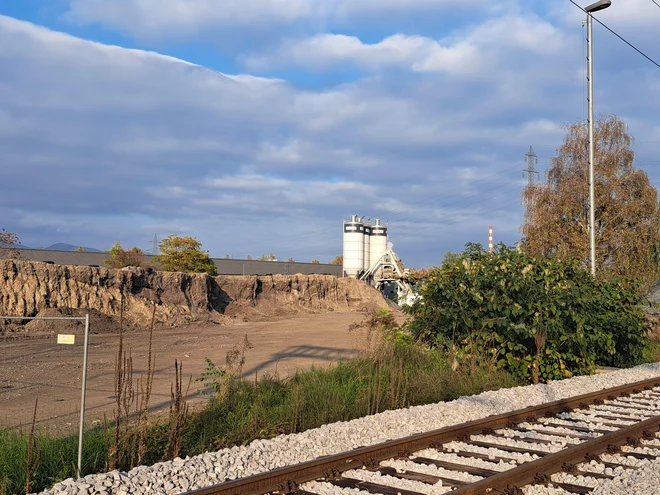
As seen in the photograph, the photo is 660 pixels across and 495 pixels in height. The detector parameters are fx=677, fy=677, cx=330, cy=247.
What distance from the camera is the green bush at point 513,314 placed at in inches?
564

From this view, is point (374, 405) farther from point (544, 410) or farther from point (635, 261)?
point (635, 261)

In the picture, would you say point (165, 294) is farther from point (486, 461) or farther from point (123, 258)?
point (486, 461)

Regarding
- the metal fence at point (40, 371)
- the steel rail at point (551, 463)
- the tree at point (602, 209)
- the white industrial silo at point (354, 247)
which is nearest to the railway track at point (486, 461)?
the steel rail at point (551, 463)

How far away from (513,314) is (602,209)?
19865 millimetres

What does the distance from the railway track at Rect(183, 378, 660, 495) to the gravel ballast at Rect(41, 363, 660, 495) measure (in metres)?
0.31

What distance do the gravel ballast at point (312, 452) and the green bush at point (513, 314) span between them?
2.01 metres

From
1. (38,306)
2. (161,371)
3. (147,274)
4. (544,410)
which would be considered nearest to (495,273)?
(544,410)

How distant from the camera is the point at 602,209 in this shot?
1245 inches

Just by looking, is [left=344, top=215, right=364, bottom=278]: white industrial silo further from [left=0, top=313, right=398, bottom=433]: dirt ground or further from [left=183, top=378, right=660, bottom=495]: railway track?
[left=183, top=378, right=660, bottom=495]: railway track

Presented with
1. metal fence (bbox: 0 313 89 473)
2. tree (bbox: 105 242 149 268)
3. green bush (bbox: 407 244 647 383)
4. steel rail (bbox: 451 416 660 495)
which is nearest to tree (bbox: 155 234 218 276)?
tree (bbox: 105 242 149 268)

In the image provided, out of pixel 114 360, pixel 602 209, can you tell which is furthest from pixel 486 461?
pixel 602 209

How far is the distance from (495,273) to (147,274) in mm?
29114

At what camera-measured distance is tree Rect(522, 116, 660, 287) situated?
30.7m

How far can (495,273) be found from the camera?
50.0ft
